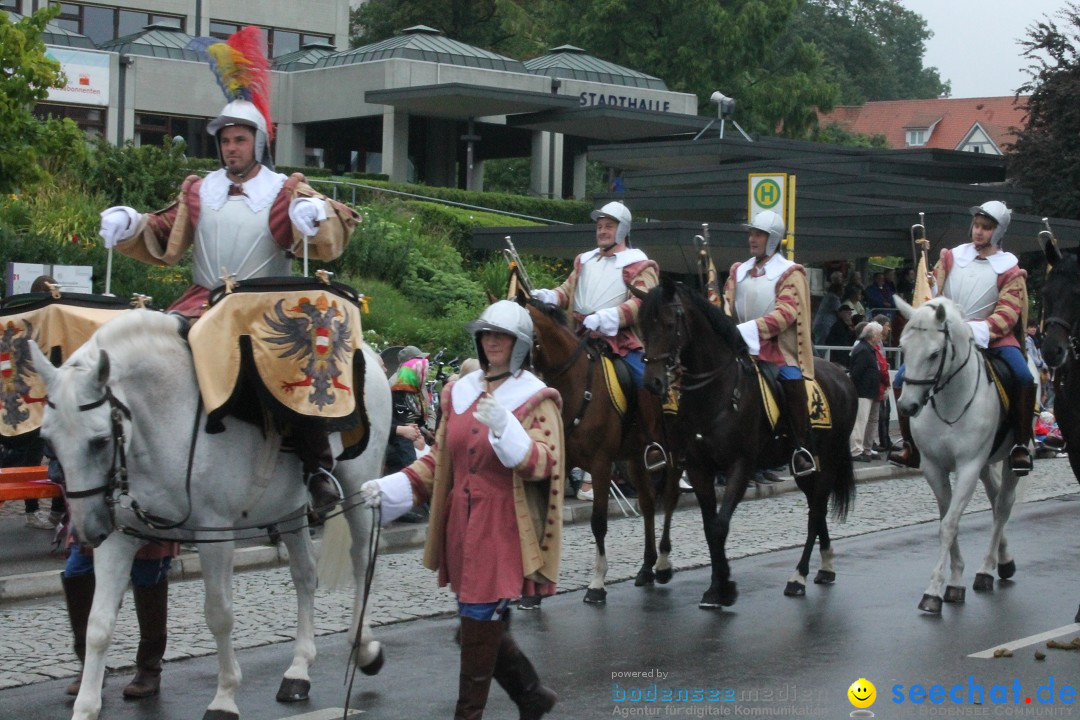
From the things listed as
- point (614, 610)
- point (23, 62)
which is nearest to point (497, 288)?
point (23, 62)

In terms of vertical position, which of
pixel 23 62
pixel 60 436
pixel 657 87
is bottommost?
pixel 60 436

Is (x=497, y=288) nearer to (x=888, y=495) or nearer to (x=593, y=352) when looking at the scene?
(x=888, y=495)

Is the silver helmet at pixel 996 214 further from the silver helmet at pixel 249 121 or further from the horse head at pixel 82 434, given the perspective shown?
the horse head at pixel 82 434

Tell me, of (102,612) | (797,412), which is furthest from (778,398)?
(102,612)

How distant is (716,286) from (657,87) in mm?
39668

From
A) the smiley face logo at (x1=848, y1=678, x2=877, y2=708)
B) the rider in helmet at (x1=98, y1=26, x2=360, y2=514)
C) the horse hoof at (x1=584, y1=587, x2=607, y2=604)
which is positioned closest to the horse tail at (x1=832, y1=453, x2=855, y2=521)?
the horse hoof at (x1=584, y1=587, x2=607, y2=604)

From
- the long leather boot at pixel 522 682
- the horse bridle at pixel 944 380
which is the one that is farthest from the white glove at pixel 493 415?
the horse bridle at pixel 944 380

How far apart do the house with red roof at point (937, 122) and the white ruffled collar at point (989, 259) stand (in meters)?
101

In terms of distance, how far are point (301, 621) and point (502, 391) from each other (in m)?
2.37

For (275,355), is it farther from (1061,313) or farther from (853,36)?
(853,36)

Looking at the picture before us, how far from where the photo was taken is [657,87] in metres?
50.9

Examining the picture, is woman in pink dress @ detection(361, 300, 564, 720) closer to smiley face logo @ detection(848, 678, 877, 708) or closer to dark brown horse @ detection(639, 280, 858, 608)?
smiley face logo @ detection(848, 678, 877, 708)

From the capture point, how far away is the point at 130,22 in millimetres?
51156

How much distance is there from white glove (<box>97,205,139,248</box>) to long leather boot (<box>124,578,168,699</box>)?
6.02ft
